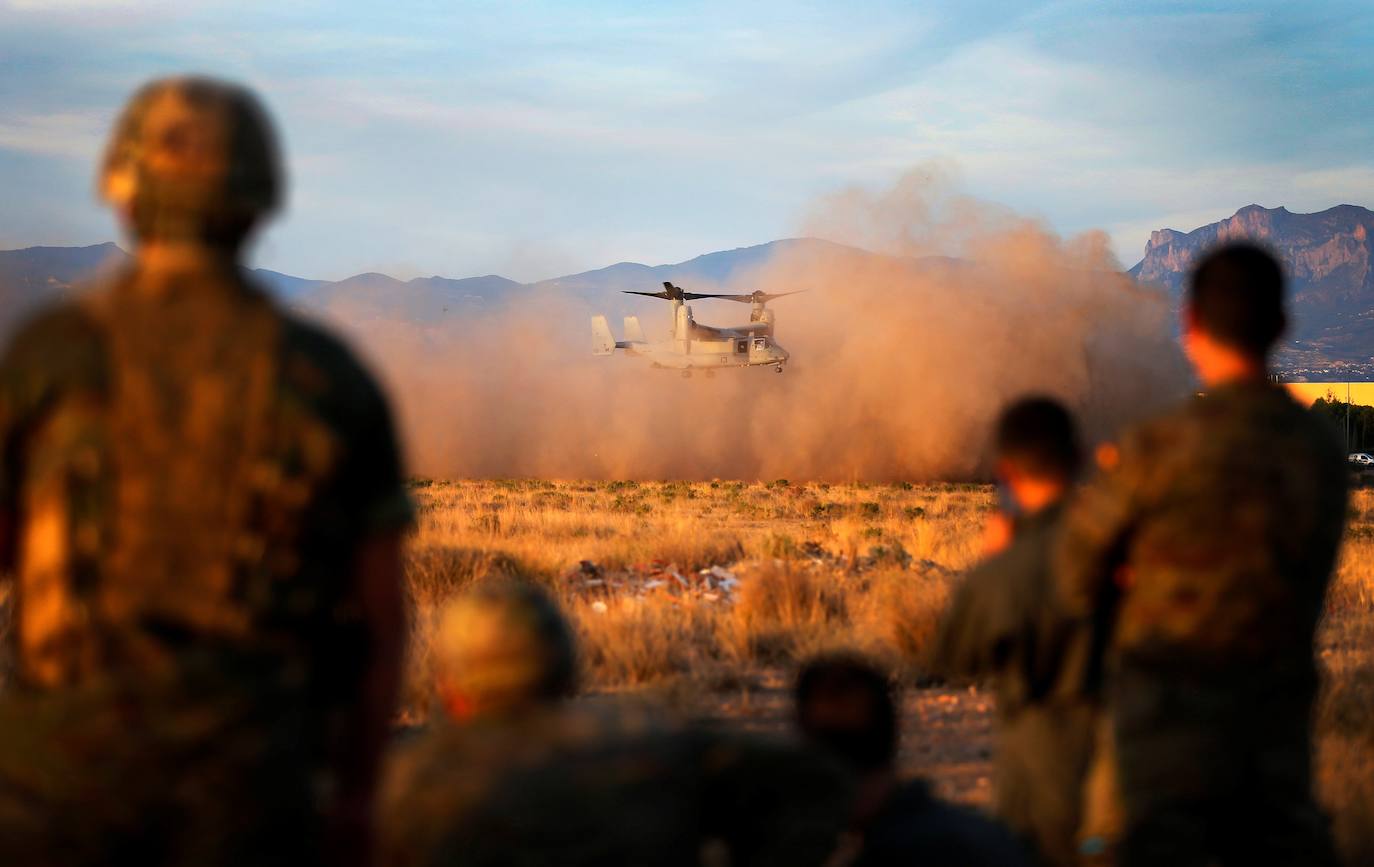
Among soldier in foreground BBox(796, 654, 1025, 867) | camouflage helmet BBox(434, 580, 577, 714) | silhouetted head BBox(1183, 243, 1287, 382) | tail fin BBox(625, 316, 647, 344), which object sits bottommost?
soldier in foreground BBox(796, 654, 1025, 867)

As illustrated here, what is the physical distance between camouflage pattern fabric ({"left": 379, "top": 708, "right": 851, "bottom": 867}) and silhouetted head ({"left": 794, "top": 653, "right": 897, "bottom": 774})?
0.57 meters

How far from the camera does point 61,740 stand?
225cm

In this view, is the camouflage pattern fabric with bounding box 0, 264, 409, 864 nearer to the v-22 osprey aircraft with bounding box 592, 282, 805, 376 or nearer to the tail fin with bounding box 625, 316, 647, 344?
the v-22 osprey aircraft with bounding box 592, 282, 805, 376

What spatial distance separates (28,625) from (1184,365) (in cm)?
5513

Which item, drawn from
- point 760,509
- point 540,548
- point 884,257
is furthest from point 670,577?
point 884,257

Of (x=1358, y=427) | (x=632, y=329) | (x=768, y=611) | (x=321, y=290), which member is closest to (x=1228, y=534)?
(x=768, y=611)

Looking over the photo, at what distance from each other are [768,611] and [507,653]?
366 inches

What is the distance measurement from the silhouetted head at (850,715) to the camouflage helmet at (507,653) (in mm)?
819

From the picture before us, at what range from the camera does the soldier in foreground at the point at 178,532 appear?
225 cm

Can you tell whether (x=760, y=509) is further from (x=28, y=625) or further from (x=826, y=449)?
(x=28, y=625)

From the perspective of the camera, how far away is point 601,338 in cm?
5806

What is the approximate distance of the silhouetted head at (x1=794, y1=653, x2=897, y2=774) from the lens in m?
3.12

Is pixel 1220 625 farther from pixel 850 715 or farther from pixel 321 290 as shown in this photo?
pixel 321 290

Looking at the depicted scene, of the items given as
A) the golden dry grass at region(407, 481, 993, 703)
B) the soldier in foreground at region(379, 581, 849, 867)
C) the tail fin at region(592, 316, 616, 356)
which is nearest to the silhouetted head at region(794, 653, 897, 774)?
the soldier in foreground at region(379, 581, 849, 867)
